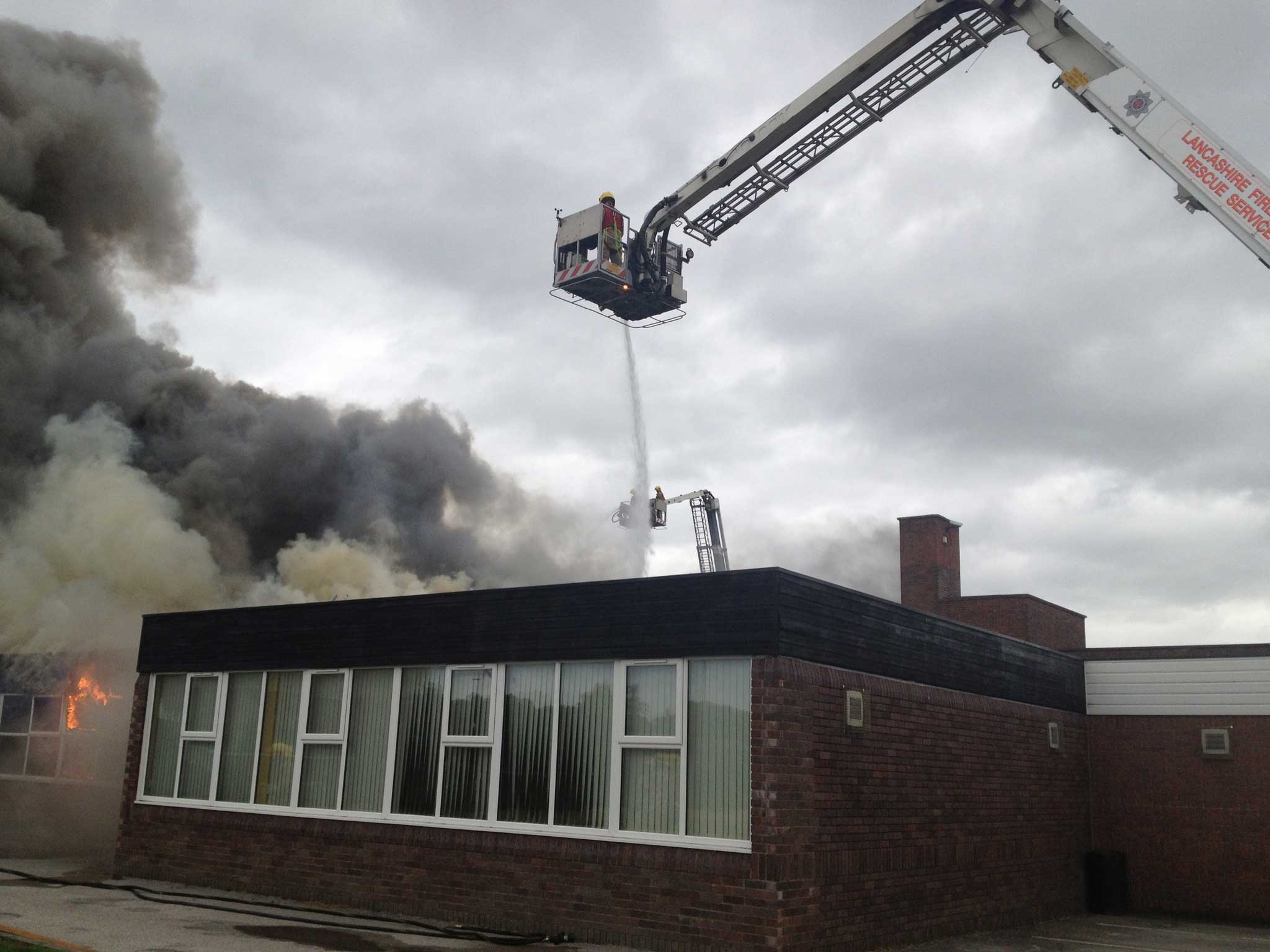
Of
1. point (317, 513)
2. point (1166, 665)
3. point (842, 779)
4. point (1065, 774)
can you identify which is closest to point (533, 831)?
point (842, 779)

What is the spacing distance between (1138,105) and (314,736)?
12.4m

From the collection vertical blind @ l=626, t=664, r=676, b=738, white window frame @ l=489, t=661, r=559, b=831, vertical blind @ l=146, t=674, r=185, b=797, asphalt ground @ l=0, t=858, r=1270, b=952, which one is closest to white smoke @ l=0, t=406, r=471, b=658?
vertical blind @ l=146, t=674, r=185, b=797

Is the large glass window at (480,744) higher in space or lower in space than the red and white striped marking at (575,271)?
lower

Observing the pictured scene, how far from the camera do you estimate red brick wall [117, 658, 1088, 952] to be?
398 inches

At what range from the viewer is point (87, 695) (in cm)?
2284

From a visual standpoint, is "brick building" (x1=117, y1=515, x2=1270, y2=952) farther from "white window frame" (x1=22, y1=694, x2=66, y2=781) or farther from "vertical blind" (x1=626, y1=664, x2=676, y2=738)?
"white window frame" (x1=22, y1=694, x2=66, y2=781)

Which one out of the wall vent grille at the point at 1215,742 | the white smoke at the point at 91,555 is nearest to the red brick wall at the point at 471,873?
the wall vent grille at the point at 1215,742

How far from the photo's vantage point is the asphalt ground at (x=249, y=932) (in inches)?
403

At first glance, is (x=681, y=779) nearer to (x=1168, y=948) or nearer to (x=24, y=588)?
(x=1168, y=948)

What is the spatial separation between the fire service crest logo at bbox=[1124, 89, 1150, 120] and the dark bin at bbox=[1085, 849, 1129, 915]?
1022 centimetres

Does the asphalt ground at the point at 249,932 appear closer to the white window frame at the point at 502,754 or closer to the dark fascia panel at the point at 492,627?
the white window frame at the point at 502,754

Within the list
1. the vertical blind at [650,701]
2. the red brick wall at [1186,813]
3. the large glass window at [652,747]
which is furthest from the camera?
the red brick wall at [1186,813]

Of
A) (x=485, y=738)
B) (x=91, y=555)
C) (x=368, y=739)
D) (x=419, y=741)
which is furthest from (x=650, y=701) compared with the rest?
(x=91, y=555)

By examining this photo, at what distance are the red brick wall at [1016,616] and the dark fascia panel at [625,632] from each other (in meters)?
5.52
